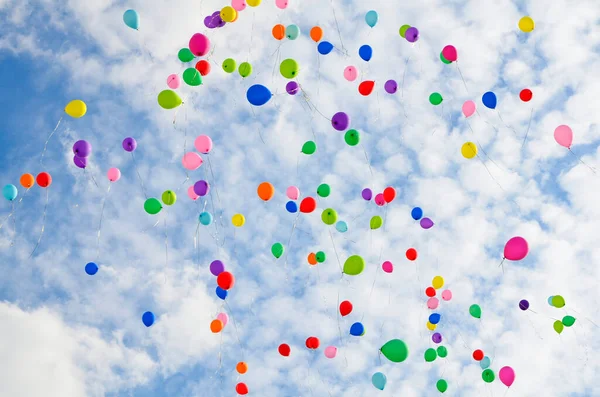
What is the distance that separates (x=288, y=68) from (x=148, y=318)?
13.8 ft

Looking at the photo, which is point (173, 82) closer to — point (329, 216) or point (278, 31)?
point (278, 31)

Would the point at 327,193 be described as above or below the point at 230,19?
below

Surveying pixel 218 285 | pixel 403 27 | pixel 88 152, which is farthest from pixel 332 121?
pixel 88 152

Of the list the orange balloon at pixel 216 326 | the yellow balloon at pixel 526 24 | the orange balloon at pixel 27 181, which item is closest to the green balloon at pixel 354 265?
the orange balloon at pixel 216 326

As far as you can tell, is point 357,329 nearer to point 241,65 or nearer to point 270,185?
point 270,185

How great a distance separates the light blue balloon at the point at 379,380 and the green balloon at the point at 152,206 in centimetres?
416

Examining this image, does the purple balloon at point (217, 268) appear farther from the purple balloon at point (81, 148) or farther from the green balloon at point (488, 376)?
the green balloon at point (488, 376)

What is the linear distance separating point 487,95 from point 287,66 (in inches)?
116

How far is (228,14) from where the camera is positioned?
23.4ft

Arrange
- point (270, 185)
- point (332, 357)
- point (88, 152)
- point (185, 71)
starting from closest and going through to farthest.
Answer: point (185, 71)
point (88, 152)
point (270, 185)
point (332, 357)

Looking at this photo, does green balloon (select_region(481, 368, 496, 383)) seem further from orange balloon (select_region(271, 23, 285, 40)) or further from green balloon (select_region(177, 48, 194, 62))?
green balloon (select_region(177, 48, 194, 62))

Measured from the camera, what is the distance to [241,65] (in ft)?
23.4

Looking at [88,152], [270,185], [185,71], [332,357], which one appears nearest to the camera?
[185,71]

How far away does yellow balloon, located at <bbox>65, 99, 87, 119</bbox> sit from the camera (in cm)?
717
